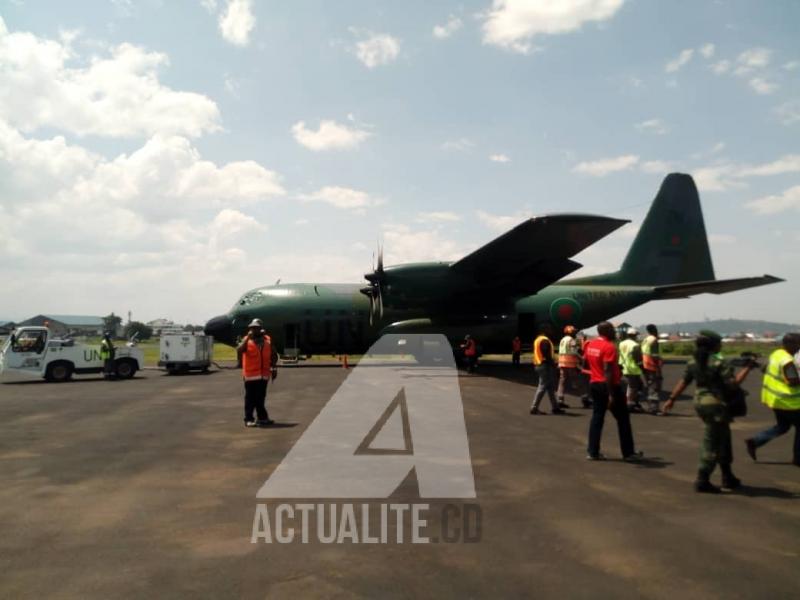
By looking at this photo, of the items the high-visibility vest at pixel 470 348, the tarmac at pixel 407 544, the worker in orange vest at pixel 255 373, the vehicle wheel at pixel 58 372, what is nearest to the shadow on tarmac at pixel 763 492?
the tarmac at pixel 407 544

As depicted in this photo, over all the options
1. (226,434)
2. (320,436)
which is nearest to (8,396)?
(226,434)

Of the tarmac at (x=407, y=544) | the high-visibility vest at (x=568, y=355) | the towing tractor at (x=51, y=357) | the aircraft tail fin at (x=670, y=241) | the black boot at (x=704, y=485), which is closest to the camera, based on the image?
the tarmac at (x=407, y=544)

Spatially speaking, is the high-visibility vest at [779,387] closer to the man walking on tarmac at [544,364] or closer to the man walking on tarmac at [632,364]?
the man walking on tarmac at [632,364]

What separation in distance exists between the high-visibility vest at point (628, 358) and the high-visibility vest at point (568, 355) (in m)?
1.27

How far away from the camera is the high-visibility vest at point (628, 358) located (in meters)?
11.4

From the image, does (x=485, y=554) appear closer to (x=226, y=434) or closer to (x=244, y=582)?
(x=244, y=582)

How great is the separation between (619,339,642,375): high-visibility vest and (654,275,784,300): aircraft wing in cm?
1320

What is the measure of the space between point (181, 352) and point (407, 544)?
20.3 m

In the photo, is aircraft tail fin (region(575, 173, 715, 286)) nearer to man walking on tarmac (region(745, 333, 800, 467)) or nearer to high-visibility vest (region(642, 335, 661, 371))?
high-visibility vest (region(642, 335, 661, 371))

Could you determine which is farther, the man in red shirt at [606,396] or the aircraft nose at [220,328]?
the aircraft nose at [220,328]

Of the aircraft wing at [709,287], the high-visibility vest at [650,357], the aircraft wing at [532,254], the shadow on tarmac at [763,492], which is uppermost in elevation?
the aircraft wing at [532,254]

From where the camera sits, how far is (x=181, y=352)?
2250 centimetres

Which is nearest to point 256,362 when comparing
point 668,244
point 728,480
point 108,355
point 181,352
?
point 728,480

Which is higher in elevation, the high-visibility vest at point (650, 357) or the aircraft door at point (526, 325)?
the aircraft door at point (526, 325)
